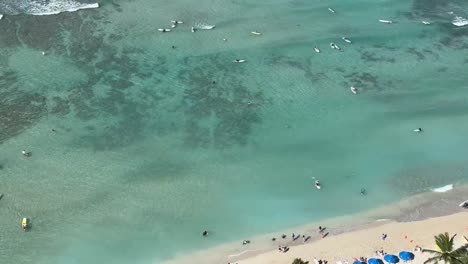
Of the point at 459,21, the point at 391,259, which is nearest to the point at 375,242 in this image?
the point at 391,259

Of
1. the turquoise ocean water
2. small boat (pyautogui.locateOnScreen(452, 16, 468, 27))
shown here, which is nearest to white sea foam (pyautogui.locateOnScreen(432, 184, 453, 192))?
the turquoise ocean water

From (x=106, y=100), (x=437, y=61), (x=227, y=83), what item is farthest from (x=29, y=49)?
(x=437, y=61)

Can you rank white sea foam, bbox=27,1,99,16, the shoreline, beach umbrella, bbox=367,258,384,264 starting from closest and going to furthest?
beach umbrella, bbox=367,258,384,264, the shoreline, white sea foam, bbox=27,1,99,16

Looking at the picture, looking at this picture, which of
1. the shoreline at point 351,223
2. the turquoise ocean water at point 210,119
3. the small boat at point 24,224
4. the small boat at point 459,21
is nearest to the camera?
the shoreline at point 351,223

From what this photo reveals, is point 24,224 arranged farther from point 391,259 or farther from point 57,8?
point 57,8

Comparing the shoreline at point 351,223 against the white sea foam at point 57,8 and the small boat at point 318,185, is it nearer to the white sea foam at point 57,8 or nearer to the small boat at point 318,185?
the small boat at point 318,185

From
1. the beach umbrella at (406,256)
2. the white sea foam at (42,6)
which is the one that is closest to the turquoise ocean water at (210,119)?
the white sea foam at (42,6)

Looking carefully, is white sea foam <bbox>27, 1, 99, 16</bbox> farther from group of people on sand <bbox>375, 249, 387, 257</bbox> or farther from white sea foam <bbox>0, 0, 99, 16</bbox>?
group of people on sand <bbox>375, 249, 387, 257</bbox>
